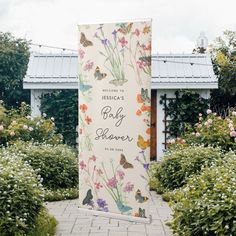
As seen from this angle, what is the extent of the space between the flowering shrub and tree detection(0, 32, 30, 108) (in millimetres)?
7988

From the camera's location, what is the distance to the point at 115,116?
6516mm

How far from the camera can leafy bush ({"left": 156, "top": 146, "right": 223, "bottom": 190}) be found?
955cm

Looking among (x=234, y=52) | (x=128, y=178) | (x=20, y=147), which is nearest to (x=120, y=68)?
(x=128, y=178)

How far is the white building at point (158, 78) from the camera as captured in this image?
50.1 feet

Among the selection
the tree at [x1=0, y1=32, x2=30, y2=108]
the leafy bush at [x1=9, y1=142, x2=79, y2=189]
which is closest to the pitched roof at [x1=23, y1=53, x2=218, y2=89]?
the tree at [x1=0, y1=32, x2=30, y2=108]

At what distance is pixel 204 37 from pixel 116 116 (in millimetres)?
13707

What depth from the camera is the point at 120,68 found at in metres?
6.43

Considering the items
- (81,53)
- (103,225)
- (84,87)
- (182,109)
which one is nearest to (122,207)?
(103,225)

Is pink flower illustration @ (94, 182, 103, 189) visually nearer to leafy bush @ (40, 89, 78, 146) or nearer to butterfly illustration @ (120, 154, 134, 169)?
butterfly illustration @ (120, 154, 134, 169)

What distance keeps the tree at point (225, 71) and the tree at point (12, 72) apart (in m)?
6.11

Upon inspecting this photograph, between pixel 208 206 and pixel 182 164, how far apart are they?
393 cm

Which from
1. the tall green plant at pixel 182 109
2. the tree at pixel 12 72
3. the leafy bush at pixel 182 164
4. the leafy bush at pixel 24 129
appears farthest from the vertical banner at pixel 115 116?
the tree at pixel 12 72

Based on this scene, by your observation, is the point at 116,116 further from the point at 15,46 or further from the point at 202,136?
the point at 15,46

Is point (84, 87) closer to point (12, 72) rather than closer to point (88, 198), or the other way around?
point (88, 198)
